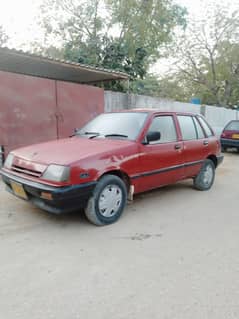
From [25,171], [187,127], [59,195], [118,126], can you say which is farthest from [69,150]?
[187,127]

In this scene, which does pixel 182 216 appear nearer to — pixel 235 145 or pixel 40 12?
pixel 235 145

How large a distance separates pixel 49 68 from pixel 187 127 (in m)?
4.28

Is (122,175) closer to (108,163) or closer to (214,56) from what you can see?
(108,163)

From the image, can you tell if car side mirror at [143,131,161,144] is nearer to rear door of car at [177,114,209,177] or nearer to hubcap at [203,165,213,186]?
rear door of car at [177,114,209,177]

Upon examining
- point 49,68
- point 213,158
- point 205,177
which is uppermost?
point 49,68

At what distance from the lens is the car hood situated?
317 centimetres

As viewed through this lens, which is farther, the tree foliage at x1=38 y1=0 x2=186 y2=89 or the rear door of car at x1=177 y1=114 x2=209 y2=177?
the tree foliage at x1=38 y1=0 x2=186 y2=89

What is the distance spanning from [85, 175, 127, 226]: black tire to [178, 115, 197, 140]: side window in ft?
5.84

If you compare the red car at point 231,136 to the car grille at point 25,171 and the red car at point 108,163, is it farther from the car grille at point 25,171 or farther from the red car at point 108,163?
the car grille at point 25,171

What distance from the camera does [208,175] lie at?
210 inches

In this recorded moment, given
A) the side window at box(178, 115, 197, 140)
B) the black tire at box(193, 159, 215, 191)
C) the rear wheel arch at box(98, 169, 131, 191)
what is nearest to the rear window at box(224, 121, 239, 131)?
the black tire at box(193, 159, 215, 191)

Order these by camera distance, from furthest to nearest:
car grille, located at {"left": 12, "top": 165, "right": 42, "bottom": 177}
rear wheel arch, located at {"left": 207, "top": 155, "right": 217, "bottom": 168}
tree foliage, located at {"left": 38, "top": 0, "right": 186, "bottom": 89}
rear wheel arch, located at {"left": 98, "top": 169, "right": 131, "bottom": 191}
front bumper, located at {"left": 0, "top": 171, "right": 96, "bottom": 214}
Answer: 1. tree foliage, located at {"left": 38, "top": 0, "right": 186, "bottom": 89}
2. rear wheel arch, located at {"left": 207, "top": 155, "right": 217, "bottom": 168}
3. rear wheel arch, located at {"left": 98, "top": 169, "right": 131, "bottom": 191}
4. car grille, located at {"left": 12, "top": 165, "right": 42, "bottom": 177}
5. front bumper, located at {"left": 0, "top": 171, "right": 96, "bottom": 214}

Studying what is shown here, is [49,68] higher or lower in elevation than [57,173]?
higher

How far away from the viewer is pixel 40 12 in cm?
1343
